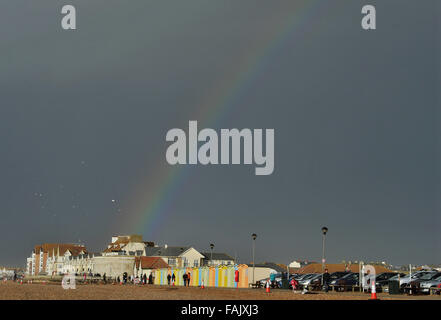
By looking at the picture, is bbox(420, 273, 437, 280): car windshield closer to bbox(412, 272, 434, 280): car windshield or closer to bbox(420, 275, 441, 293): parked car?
bbox(412, 272, 434, 280): car windshield

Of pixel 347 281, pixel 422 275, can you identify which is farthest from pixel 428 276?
pixel 347 281

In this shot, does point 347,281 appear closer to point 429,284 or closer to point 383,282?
point 383,282

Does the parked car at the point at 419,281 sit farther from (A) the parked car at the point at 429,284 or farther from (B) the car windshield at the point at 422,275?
(A) the parked car at the point at 429,284

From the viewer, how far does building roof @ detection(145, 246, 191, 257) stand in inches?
7402

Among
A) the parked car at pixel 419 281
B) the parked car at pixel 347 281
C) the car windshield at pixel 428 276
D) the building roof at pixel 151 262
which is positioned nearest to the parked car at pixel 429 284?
the parked car at pixel 419 281

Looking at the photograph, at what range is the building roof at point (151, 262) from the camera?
166125mm

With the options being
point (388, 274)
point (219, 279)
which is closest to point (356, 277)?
point (388, 274)

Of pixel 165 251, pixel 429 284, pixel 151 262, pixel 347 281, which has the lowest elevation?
pixel 151 262

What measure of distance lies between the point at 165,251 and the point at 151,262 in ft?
65.5

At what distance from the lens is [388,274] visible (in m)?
61.0

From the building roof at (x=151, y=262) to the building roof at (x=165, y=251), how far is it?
617 inches

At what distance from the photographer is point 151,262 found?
169m
